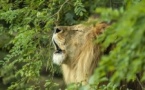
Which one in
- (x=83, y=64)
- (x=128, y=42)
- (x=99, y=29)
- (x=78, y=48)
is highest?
(x=128, y=42)

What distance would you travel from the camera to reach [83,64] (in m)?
3.70

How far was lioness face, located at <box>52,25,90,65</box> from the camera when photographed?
11.6 feet

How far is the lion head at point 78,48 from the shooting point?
3562 mm

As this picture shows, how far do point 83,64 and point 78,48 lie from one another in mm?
128

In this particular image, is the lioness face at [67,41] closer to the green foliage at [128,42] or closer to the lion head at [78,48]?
the lion head at [78,48]

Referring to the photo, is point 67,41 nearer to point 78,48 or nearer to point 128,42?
point 78,48

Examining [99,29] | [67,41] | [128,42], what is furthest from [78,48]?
[128,42]

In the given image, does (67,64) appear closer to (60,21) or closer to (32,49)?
(32,49)

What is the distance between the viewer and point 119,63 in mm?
1734

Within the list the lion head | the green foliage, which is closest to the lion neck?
Answer: the lion head

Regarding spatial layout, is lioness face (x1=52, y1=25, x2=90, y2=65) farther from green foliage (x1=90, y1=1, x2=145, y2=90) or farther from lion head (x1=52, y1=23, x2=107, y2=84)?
green foliage (x1=90, y1=1, x2=145, y2=90)

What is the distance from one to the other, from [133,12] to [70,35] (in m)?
2.06

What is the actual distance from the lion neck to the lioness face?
0.05m

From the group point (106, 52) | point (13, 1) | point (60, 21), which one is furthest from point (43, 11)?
point (106, 52)
